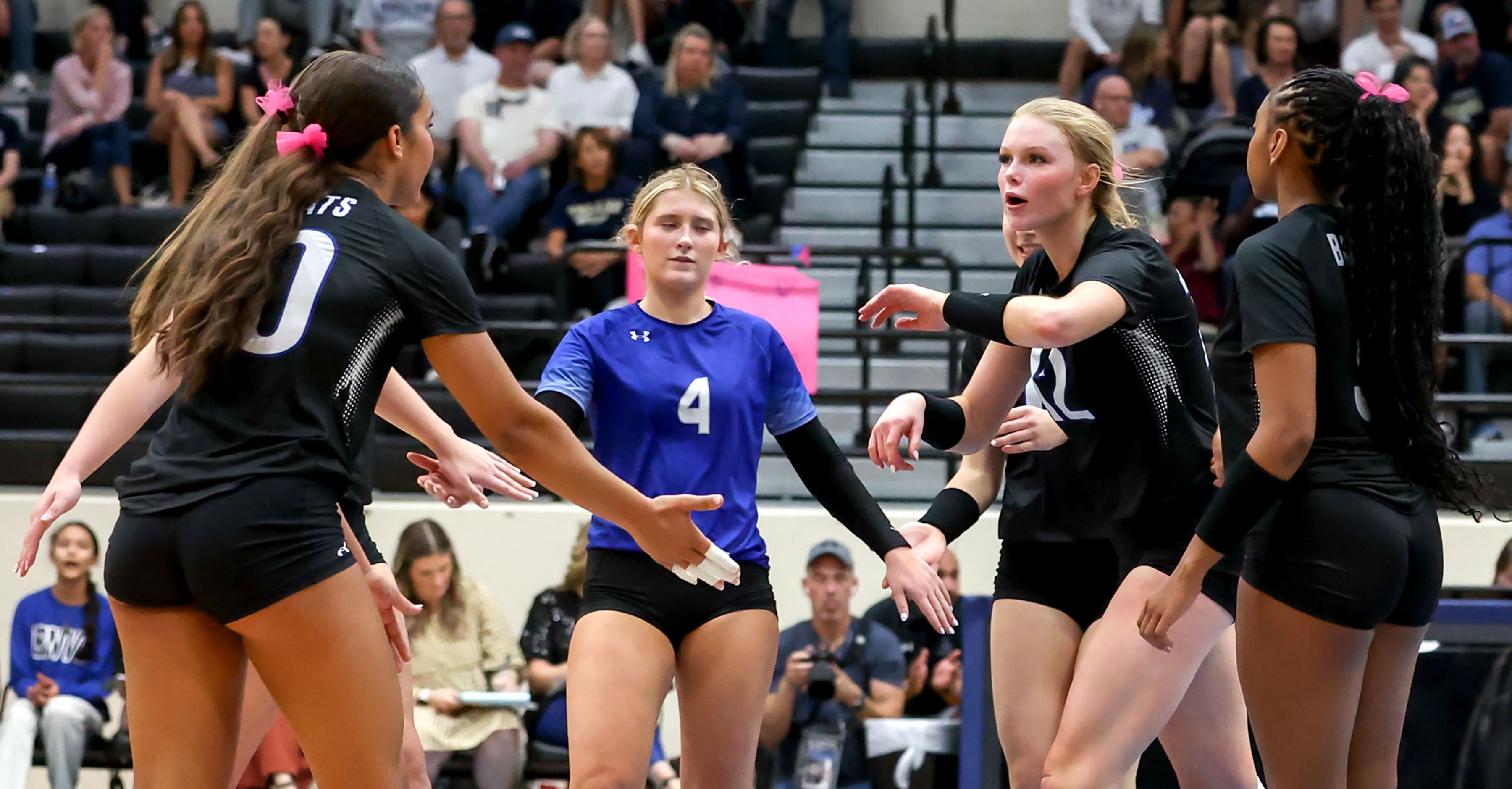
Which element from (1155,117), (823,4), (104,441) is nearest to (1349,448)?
(104,441)

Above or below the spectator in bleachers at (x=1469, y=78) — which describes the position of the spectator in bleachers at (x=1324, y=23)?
above

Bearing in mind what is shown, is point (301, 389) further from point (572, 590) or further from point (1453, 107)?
point (1453, 107)

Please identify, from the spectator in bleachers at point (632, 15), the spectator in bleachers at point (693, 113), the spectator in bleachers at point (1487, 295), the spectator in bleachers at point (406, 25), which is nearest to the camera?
the spectator in bleachers at point (1487, 295)

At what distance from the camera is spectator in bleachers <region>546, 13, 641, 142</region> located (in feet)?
30.8

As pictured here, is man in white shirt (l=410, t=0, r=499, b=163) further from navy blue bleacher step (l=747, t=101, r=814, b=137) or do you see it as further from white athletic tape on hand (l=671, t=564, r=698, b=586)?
white athletic tape on hand (l=671, t=564, r=698, b=586)

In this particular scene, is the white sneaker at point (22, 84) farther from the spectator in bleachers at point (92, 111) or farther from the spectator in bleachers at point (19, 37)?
the spectator in bleachers at point (92, 111)

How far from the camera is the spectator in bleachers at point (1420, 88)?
8820 mm

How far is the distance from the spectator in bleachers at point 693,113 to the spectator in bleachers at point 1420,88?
3685mm

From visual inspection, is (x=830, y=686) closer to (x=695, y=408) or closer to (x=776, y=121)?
(x=695, y=408)

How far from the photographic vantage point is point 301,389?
270cm

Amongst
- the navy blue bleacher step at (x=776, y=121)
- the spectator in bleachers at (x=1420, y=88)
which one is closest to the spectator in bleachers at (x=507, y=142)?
the navy blue bleacher step at (x=776, y=121)

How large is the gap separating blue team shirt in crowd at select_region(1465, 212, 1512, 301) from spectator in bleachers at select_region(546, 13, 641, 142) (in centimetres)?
460

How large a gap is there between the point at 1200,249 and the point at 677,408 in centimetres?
535

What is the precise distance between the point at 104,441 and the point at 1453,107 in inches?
326
